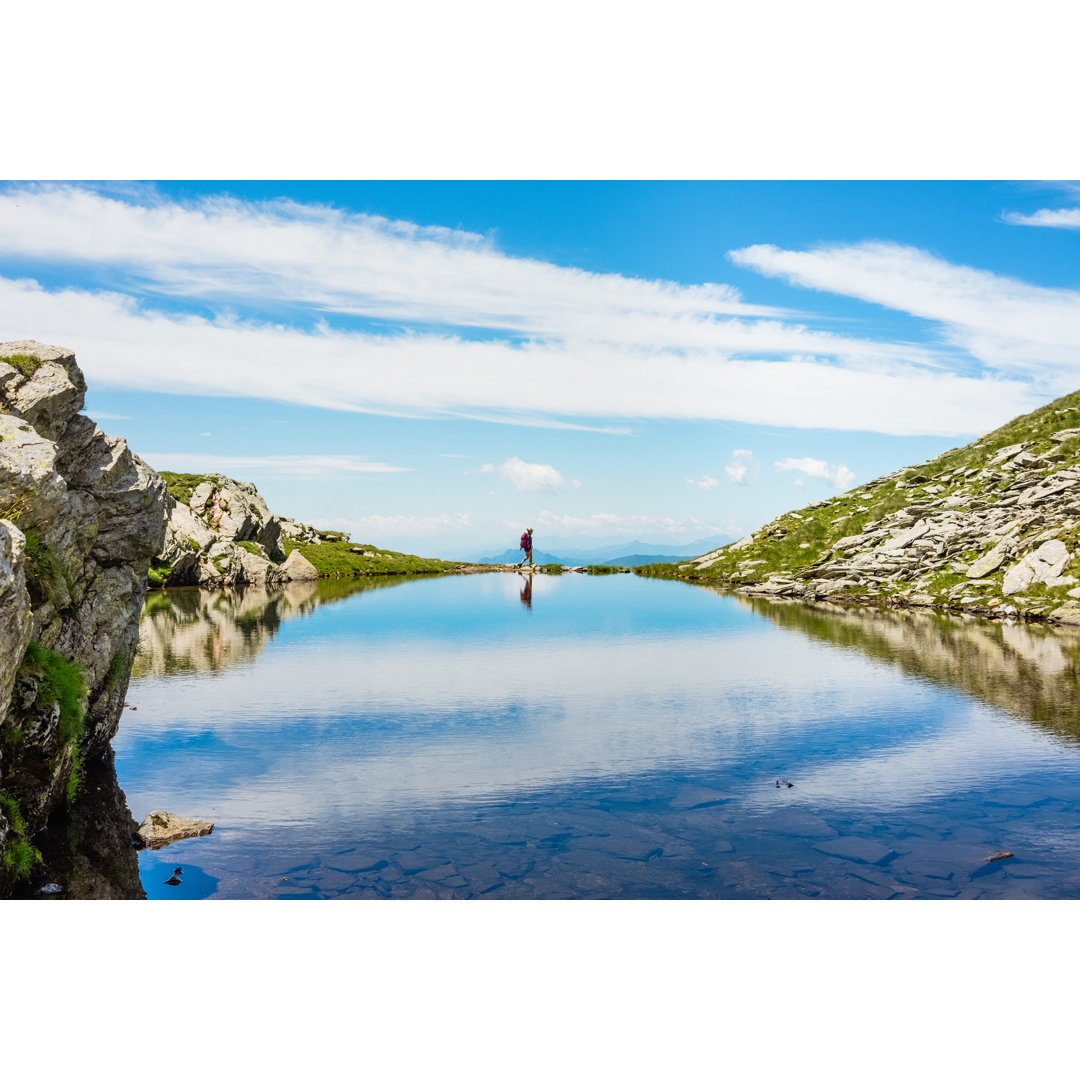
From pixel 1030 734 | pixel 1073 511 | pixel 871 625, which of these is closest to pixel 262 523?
pixel 871 625

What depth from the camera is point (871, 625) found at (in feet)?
227

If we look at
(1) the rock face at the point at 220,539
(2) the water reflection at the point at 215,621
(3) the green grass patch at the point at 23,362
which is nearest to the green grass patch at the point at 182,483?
(1) the rock face at the point at 220,539

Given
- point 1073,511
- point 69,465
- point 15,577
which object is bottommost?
point 15,577

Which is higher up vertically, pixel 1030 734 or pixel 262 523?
pixel 262 523

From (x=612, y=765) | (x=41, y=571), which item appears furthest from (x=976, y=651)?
(x=41, y=571)

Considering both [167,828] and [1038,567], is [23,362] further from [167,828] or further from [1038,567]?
[1038,567]

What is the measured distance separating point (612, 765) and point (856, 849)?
9811 millimetres

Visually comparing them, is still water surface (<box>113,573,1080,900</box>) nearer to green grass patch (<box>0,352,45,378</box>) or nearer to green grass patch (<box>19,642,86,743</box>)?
green grass patch (<box>19,642,86,743</box>)

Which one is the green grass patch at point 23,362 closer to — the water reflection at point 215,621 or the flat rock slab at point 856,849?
the flat rock slab at point 856,849

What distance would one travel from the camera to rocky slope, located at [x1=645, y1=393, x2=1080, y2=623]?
72625 mm

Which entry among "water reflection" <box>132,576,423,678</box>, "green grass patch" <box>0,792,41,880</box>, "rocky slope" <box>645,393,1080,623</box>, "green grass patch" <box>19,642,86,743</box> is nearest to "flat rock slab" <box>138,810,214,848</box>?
"green grass patch" <box>0,792,41,880</box>

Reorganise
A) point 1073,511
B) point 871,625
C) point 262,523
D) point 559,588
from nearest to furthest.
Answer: point 871,625 → point 1073,511 → point 559,588 → point 262,523

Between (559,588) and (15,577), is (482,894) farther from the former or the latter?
(559,588)

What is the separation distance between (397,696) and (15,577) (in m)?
26.0
